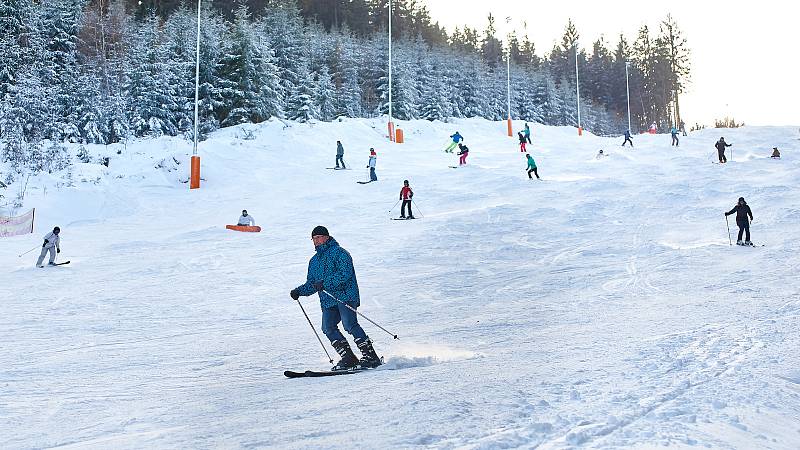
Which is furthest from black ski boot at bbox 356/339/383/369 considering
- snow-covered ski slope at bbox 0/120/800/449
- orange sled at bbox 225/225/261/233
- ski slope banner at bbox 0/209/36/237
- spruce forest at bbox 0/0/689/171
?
spruce forest at bbox 0/0/689/171

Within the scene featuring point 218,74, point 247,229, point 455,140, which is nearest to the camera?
point 247,229

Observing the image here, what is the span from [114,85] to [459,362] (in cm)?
4283

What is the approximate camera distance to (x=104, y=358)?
7176mm

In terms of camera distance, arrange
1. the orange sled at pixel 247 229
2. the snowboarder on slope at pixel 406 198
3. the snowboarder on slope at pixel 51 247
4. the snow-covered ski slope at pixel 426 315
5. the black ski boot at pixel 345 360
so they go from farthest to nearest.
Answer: the snowboarder on slope at pixel 406 198 → the orange sled at pixel 247 229 → the snowboarder on slope at pixel 51 247 → the black ski boot at pixel 345 360 → the snow-covered ski slope at pixel 426 315

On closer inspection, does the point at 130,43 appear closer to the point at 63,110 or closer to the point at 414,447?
the point at 63,110

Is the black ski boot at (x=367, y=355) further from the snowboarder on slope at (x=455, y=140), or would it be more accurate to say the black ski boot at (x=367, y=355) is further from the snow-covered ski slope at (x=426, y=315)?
the snowboarder on slope at (x=455, y=140)

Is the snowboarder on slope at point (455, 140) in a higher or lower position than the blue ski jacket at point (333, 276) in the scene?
higher

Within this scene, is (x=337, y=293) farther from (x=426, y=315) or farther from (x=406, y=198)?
(x=406, y=198)

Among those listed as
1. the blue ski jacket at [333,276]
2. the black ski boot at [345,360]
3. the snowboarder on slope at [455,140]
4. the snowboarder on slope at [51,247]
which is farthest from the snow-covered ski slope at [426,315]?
the snowboarder on slope at [455,140]

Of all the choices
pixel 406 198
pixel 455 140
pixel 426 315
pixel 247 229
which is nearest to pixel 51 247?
pixel 247 229

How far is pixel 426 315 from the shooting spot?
30.1ft

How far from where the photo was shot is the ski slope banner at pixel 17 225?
1755cm

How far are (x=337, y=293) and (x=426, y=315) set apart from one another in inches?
124

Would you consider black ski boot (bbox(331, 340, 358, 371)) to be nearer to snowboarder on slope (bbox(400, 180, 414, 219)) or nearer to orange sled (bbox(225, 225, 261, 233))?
orange sled (bbox(225, 225, 261, 233))
